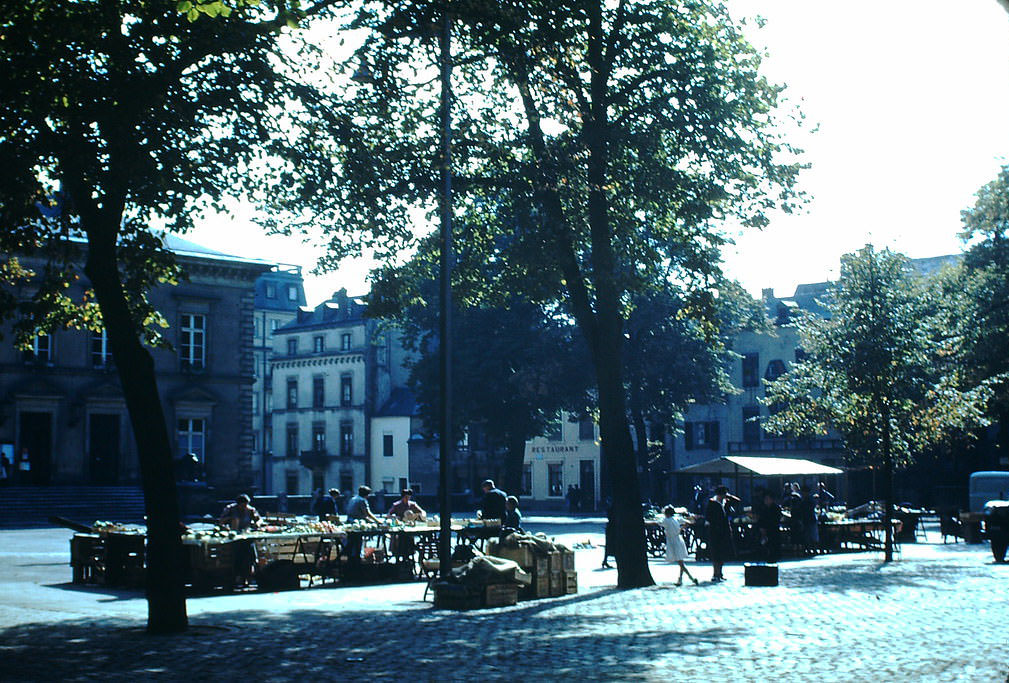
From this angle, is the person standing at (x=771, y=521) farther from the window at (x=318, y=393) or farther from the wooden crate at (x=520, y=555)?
the window at (x=318, y=393)

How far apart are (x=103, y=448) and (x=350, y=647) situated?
144 ft

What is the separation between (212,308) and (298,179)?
38.0 meters

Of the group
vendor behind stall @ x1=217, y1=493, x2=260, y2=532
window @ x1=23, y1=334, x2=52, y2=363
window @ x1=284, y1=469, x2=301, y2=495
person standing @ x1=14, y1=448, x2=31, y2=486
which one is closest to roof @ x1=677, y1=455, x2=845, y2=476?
vendor behind stall @ x1=217, y1=493, x2=260, y2=532

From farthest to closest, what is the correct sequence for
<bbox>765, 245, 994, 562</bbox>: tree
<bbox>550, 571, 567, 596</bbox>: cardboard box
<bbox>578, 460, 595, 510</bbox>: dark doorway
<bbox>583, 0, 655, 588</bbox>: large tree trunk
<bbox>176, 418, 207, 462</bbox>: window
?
<bbox>578, 460, 595, 510</bbox>: dark doorway
<bbox>176, 418, 207, 462</bbox>: window
<bbox>765, 245, 994, 562</bbox>: tree
<bbox>583, 0, 655, 588</bbox>: large tree trunk
<bbox>550, 571, 567, 596</bbox>: cardboard box

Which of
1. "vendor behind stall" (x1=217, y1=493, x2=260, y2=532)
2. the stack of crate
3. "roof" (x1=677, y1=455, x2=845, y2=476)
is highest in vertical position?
"roof" (x1=677, y1=455, x2=845, y2=476)

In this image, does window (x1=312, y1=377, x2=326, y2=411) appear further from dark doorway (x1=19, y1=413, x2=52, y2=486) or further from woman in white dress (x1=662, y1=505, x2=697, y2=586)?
woman in white dress (x1=662, y1=505, x2=697, y2=586)

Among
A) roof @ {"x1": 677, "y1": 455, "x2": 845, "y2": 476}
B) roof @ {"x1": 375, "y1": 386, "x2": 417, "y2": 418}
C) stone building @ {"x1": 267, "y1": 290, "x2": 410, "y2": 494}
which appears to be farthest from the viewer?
stone building @ {"x1": 267, "y1": 290, "x2": 410, "y2": 494}

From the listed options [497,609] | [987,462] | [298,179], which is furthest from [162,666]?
[987,462]

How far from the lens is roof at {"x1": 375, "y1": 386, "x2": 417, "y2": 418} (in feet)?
286

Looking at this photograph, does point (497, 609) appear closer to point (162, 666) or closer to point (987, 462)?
point (162, 666)

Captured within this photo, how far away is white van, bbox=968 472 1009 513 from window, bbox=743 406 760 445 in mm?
26465

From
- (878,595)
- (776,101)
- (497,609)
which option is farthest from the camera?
(776,101)

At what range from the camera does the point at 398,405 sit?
291 ft

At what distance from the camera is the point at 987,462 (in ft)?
209
